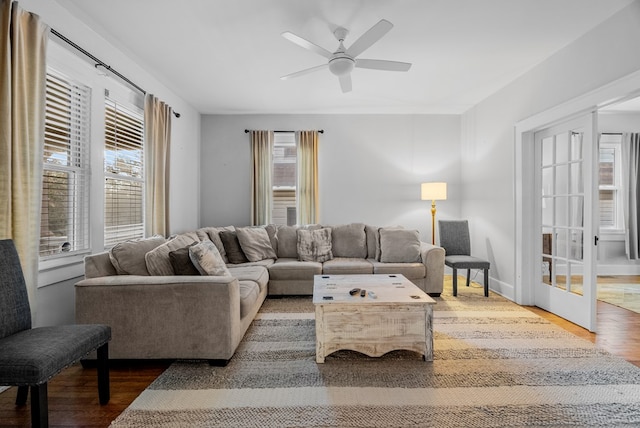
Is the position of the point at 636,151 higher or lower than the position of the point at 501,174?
higher

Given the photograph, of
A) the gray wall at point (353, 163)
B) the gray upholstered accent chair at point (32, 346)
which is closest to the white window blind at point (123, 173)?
the gray upholstered accent chair at point (32, 346)

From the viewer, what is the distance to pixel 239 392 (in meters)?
2.03

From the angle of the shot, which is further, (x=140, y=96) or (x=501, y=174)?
(x=501, y=174)

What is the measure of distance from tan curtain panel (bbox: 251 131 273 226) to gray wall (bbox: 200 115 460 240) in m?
0.17

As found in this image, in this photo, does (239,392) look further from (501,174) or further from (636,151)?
(636,151)

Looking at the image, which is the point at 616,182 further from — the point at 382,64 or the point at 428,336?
the point at 428,336

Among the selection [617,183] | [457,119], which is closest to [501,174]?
[457,119]

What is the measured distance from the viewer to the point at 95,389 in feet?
6.91

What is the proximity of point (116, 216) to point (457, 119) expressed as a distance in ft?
16.4

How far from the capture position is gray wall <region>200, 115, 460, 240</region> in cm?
543

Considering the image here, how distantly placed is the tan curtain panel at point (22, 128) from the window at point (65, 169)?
0.98ft

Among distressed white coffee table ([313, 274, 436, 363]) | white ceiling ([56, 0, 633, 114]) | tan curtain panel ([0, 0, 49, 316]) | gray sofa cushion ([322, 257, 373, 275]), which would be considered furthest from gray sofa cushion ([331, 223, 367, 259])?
tan curtain panel ([0, 0, 49, 316])

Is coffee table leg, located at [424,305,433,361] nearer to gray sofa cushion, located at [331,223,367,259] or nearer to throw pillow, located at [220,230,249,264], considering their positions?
gray sofa cushion, located at [331,223,367,259]

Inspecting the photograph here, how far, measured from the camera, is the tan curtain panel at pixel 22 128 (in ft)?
6.61
